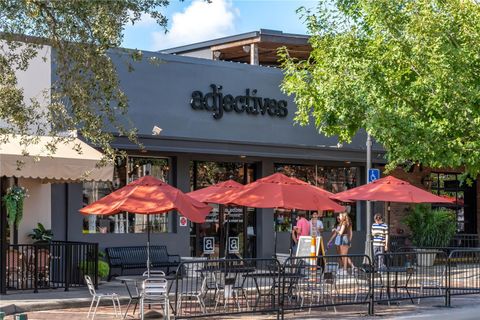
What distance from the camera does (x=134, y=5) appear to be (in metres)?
13.8

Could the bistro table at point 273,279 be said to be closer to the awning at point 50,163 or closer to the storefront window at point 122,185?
the awning at point 50,163

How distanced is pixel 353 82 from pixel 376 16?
5.91ft

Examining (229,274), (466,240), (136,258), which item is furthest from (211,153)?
(466,240)

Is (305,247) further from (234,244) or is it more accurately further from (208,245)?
(234,244)

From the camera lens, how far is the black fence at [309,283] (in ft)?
48.8

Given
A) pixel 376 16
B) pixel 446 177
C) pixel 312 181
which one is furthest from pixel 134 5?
pixel 446 177

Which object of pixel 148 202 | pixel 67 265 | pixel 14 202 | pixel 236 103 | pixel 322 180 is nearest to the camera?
pixel 148 202

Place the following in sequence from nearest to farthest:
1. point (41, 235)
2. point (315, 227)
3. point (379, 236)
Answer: point (41, 235) < point (379, 236) < point (315, 227)

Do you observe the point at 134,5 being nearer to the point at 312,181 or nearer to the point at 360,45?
the point at 360,45

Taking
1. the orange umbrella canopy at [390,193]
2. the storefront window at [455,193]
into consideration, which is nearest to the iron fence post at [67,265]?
the orange umbrella canopy at [390,193]

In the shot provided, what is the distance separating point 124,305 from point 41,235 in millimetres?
3635

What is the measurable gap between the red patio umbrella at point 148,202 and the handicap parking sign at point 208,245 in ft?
25.8

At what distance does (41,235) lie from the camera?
19672mm

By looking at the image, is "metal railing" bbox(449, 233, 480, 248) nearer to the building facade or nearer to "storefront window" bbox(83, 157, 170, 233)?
the building facade
